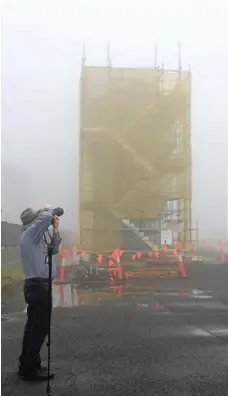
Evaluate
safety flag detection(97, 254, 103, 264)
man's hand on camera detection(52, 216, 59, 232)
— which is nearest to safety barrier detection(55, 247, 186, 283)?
safety flag detection(97, 254, 103, 264)

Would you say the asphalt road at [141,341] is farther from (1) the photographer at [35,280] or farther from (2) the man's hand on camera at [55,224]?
(2) the man's hand on camera at [55,224]

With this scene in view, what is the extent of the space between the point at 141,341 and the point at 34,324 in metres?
0.42

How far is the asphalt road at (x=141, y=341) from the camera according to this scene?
1497 mm

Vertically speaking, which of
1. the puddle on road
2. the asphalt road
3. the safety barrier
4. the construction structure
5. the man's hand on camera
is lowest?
the asphalt road

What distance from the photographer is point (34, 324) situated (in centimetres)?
151

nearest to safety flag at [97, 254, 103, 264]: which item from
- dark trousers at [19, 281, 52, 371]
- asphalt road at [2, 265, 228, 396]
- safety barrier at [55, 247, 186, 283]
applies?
safety barrier at [55, 247, 186, 283]

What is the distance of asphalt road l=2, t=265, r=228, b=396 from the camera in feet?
4.91

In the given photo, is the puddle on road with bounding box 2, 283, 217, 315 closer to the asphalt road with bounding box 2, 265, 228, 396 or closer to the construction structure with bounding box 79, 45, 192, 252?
the asphalt road with bounding box 2, 265, 228, 396

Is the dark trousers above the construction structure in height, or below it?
below

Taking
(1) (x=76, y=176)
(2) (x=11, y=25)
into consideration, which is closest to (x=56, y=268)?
(1) (x=76, y=176)

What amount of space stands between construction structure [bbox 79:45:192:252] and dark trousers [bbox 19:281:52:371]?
25 cm

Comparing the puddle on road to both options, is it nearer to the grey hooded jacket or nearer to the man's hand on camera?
the grey hooded jacket

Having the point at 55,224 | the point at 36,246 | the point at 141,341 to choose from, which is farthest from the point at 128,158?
the point at 141,341

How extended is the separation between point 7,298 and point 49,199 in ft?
1.28
